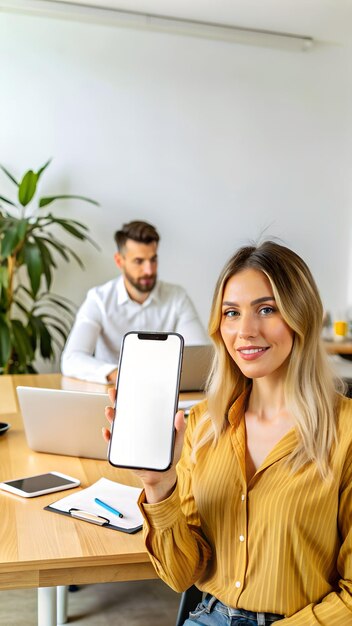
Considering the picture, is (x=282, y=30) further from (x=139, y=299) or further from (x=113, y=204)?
(x=139, y=299)

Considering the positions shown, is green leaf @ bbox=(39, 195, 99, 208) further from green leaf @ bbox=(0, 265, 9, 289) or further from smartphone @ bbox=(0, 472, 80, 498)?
smartphone @ bbox=(0, 472, 80, 498)

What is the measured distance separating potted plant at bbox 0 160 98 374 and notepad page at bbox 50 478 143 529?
8.44 ft

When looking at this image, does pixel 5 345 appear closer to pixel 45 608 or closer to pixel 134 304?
pixel 134 304

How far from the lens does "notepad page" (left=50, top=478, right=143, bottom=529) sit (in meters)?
1.56

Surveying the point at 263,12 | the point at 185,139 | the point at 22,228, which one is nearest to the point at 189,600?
the point at 22,228

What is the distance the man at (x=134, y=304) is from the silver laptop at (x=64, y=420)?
1.46 m

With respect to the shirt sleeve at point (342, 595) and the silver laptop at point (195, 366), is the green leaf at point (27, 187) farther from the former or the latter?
the shirt sleeve at point (342, 595)

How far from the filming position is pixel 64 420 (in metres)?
1.95

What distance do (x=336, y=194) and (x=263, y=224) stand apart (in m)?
0.67

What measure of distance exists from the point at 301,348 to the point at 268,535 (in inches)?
14.2

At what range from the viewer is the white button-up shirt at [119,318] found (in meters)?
3.44

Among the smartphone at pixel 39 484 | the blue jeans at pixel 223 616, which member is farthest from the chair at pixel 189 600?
the smartphone at pixel 39 484

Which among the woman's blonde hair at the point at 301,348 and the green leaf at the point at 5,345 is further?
the green leaf at the point at 5,345

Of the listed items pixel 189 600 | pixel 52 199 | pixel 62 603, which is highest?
pixel 52 199
